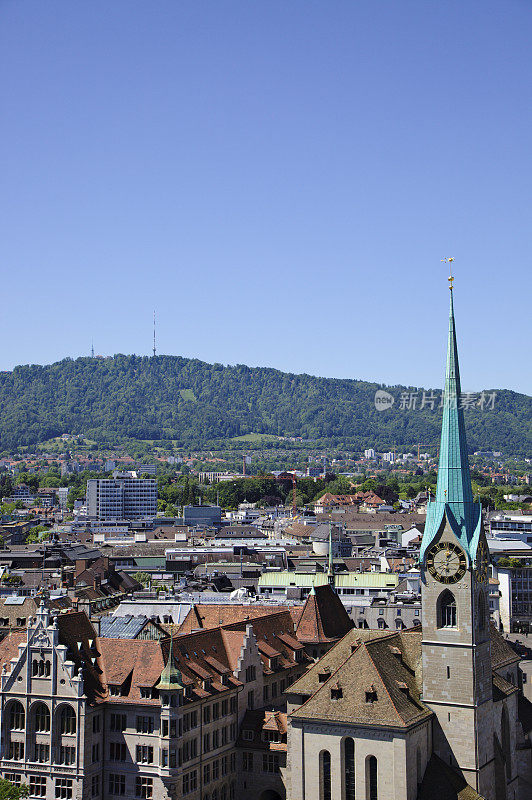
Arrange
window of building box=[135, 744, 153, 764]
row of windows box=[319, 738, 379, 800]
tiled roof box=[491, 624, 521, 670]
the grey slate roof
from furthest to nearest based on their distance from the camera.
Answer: the grey slate roof
tiled roof box=[491, 624, 521, 670]
window of building box=[135, 744, 153, 764]
row of windows box=[319, 738, 379, 800]

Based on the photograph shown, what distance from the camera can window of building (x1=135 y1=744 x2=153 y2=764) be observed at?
79250mm

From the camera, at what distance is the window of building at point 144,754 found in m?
79.2

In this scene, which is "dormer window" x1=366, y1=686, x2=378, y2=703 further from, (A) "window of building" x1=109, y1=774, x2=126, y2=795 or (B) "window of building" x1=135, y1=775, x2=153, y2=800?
(A) "window of building" x1=109, y1=774, x2=126, y2=795

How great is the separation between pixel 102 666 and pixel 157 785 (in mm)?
9918

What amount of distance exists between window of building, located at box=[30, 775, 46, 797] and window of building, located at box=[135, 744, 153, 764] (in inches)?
286

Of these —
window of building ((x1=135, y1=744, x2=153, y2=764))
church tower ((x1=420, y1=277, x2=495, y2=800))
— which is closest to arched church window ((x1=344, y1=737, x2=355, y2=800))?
church tower ((x1=420, y1=277, x2=495, y2=800))

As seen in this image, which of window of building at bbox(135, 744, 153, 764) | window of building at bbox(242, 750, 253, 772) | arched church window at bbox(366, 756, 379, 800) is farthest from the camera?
window of building at bbox(242, 750, 253, 772)

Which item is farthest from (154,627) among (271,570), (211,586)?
(271,570)

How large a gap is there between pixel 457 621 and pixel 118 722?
25487 millimetres

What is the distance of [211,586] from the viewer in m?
156

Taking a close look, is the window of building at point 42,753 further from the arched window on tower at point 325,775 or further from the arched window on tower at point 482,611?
the arched window on tower at point 482,611

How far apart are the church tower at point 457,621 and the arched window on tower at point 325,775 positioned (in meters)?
7.48

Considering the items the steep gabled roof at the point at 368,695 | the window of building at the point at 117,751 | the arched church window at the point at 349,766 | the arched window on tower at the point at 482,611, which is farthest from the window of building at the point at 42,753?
the arched window on tower at the point at 482,611

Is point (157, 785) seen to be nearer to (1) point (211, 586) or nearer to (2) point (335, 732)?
(2) point (335, 732)
